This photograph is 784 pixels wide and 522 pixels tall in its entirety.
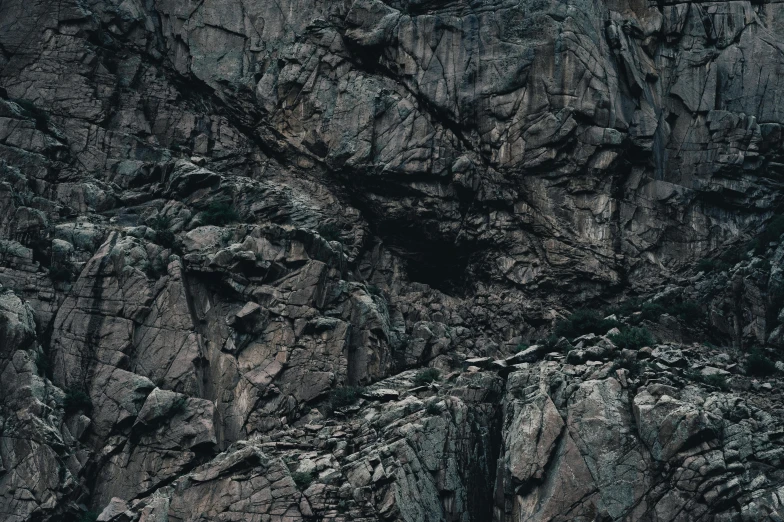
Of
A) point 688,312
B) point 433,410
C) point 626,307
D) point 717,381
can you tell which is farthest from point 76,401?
point 688,312

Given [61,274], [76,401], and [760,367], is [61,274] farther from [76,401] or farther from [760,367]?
[760,367]

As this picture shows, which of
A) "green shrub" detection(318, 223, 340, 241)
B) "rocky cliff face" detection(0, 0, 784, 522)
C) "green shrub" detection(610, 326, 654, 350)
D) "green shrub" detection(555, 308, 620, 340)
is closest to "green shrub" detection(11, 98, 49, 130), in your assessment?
"rocky cliff face" detection(0, 0, 784, 522)

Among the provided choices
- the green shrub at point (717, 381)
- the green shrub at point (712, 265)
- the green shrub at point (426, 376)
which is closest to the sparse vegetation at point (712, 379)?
the green shrub at point (717, 381)

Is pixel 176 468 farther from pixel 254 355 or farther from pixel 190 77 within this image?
pixel 190 77

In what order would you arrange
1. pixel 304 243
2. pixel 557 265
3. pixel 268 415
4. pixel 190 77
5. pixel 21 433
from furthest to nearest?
pixel 190 77, pixel 557 265, pixel 304 243, pixel 268 415, pixel 21 433

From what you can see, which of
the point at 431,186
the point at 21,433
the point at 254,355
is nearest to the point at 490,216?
the point at 431,186

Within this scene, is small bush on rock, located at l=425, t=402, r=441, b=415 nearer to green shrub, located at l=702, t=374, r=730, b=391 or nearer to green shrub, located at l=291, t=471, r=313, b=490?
green shrub, located at l=291, t=471, r=313, b=490
